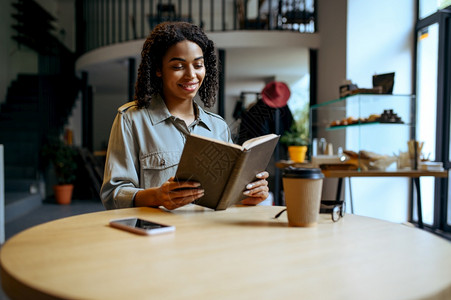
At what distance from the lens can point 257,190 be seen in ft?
3.76

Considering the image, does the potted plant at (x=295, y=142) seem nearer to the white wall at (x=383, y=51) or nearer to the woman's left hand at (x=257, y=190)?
the white wall at (x=383, y=51)

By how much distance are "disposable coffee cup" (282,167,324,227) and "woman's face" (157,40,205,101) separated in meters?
0.62

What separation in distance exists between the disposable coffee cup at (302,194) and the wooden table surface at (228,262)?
27mm

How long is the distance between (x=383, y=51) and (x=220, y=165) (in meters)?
3.82

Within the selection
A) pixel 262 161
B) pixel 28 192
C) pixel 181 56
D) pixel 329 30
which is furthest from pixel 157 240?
pixel 28 192

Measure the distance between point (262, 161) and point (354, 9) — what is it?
367cm

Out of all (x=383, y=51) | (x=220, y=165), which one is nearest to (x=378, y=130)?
(x=383, y=51)

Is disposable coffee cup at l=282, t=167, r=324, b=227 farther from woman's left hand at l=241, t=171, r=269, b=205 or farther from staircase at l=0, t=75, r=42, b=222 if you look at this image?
staircase at l=0, t=75, r=42, b=222

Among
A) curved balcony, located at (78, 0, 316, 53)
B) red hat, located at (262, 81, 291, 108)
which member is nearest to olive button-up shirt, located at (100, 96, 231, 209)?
red hat, located at (262, 81, 291, 108)

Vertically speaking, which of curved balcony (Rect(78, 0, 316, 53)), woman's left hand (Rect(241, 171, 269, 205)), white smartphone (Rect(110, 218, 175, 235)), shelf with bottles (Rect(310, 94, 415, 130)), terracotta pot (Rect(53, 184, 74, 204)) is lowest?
terracotta pot (Rect(53, 184, 74, 204))

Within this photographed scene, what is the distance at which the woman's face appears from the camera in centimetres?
132

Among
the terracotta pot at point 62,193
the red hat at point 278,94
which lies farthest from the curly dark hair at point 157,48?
the terracotta pot at point 62,193

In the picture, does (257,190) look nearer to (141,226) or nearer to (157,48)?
(141,226)

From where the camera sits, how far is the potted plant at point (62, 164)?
18.5 feet
